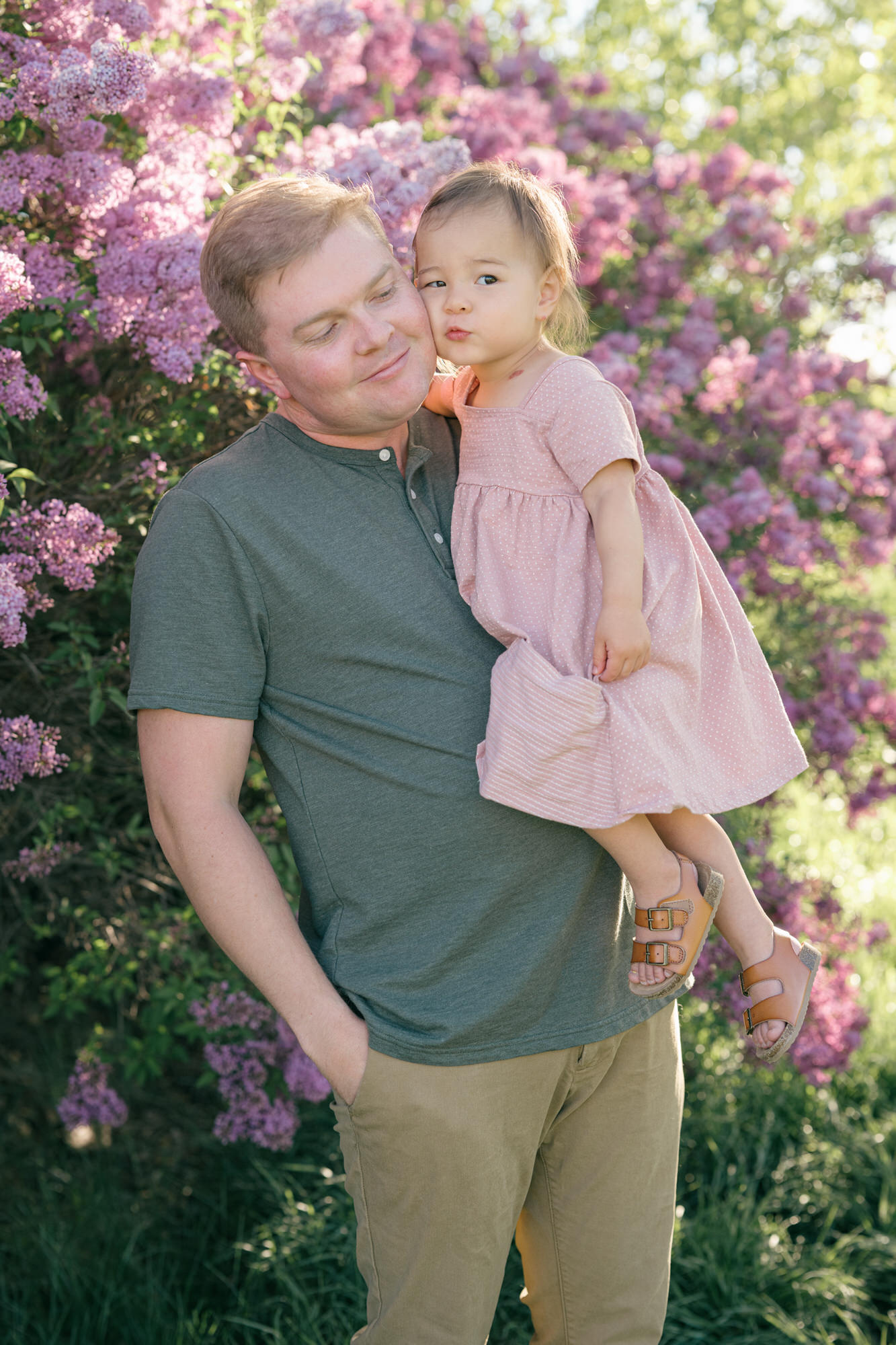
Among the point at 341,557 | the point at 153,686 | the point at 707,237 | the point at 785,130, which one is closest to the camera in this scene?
the point at 153,686

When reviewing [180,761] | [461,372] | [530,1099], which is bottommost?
[530,1099]

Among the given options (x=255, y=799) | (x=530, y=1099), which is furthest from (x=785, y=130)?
(x=530, y=1099)

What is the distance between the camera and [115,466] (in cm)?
260

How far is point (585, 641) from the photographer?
184 centimetres

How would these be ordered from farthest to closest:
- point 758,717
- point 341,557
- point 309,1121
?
point 309,1121
point 758,717
point 341,557

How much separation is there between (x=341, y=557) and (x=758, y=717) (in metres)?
0.78

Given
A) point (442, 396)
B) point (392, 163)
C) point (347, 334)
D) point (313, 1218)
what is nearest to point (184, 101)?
point (392, 163)

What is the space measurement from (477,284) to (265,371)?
0.38 m

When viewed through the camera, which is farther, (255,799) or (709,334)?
(709,334)

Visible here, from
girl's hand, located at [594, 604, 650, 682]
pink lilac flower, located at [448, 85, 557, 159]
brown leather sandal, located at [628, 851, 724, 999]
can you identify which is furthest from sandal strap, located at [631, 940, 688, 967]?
pink lilac flower, located at [448, 85, 557, 159]

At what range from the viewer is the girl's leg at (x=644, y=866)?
5.88 ft

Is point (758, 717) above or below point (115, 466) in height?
below

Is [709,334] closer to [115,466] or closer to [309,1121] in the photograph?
[115,466]

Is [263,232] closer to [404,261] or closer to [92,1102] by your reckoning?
[404,261]
